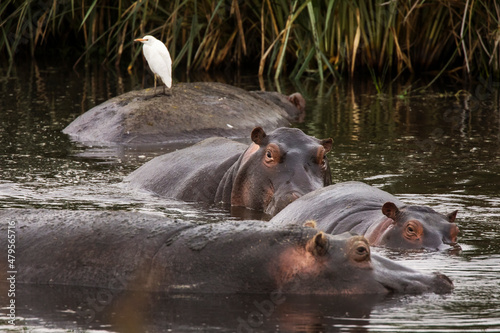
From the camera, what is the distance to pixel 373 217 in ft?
21.2

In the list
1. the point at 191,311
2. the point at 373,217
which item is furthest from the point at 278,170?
the point at 191,311

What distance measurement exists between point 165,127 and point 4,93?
528cm

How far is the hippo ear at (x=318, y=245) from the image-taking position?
178 inches

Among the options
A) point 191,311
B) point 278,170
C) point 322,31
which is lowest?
point 191,311

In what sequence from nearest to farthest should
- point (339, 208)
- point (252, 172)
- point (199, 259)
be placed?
point (199, 259), point (339, 208), point (252, 172)

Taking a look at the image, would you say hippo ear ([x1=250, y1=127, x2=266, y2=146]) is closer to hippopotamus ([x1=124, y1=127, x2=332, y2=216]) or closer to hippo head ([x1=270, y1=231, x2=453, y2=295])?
hippopotamus ([x1=124, y1=127, x2=332, y2=216])

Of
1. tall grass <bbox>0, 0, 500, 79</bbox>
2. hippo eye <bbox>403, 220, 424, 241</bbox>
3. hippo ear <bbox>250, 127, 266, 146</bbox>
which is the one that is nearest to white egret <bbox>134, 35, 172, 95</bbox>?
tall grass <bbox>0, 0, 500, 79</bbox>

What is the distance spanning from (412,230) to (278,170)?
1.80m

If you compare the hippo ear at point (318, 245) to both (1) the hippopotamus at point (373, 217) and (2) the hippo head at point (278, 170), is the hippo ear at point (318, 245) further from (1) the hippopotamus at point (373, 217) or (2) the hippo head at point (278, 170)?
(2) the hippo head at point (278, 170)

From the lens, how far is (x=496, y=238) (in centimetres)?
654

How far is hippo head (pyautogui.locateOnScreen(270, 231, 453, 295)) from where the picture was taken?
4.57m

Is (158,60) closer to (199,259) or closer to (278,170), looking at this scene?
(278,170)

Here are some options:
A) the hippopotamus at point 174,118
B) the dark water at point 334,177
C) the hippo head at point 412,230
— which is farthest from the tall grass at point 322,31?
the hippo head at point 412,230

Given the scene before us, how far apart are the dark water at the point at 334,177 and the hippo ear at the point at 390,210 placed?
9.1 inches
